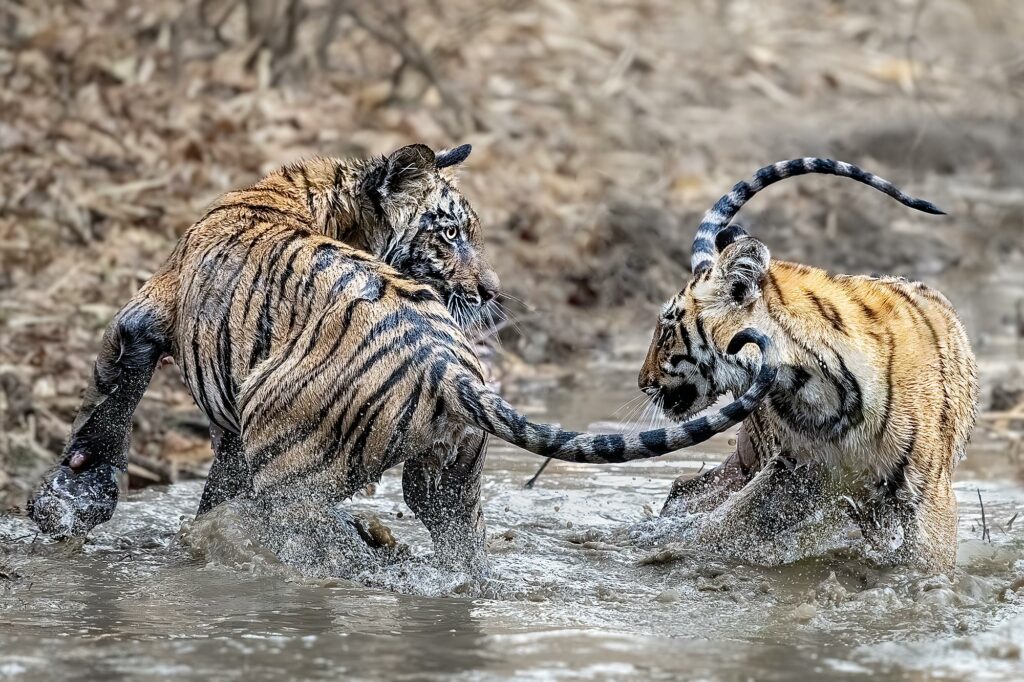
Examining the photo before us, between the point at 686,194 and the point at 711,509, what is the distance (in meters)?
5.87

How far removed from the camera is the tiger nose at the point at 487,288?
6.00 metres

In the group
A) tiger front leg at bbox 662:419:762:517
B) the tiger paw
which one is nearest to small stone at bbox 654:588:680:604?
tiger front leg at bbox 662:419:762:517

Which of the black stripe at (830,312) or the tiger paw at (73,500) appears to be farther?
the tiger paw at (73,500)

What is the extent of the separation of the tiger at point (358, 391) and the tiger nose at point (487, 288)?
858mm

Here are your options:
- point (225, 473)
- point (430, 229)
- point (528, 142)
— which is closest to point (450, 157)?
point (430, 229)

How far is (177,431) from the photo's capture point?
733 centimetres

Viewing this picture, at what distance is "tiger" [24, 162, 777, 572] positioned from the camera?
4535 millimetres

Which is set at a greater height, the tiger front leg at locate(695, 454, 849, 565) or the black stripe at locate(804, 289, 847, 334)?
the black stripe at locate(804, 289, 847, 334)

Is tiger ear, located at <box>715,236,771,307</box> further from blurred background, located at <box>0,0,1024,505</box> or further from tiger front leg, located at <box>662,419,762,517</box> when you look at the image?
blurred background, located at <box>0,0,1024,505</box>

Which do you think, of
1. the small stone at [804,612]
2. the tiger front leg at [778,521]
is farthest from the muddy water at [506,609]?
the tiger front leg at [778,521]

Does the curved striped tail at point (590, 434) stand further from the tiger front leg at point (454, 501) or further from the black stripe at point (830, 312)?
the black stripe at point (830, 312)

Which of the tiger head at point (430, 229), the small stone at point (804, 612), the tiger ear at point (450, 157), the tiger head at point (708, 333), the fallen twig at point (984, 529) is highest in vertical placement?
the tiger ear at point (450, 157)

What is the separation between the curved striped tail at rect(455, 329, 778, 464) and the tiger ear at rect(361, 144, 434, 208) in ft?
4.62

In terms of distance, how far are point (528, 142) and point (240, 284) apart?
7.20 m
